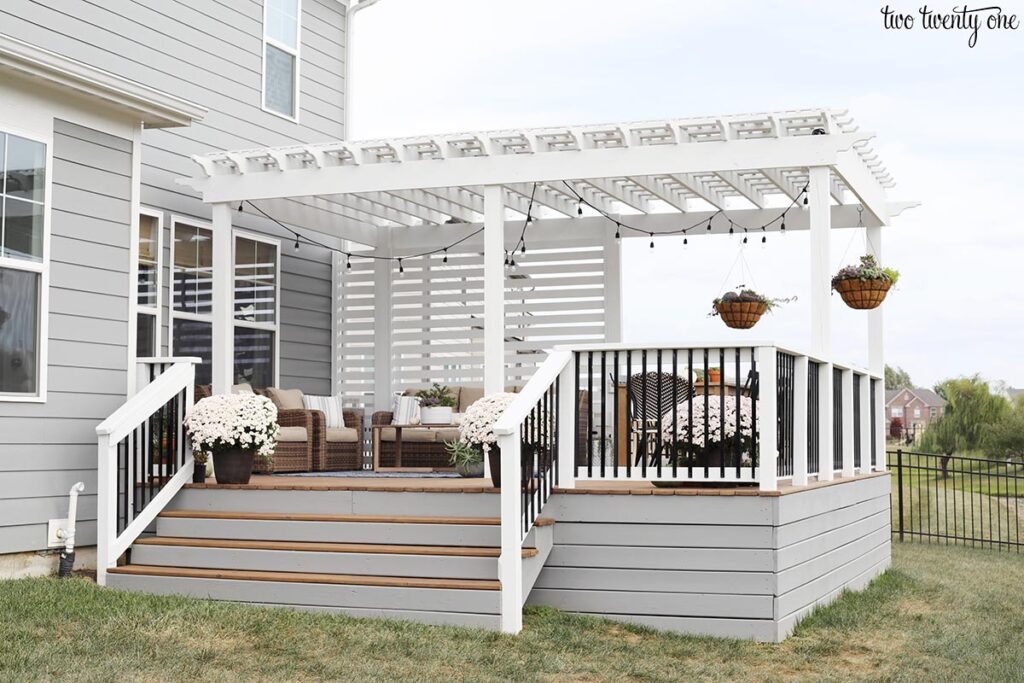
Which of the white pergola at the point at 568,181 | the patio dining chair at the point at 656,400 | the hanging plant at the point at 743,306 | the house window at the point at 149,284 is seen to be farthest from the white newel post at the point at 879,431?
the house window at the point at 149,284

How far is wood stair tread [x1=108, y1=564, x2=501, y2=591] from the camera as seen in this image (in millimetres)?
6633

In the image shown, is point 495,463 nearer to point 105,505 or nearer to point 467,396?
point 105,505

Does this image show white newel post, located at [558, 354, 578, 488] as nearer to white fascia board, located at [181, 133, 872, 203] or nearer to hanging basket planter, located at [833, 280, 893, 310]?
white fascia board, located at [181, 133, 872, 203]

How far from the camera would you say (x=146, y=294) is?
9992mm

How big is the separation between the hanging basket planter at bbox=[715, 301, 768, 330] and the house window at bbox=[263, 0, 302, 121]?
4.92 metres

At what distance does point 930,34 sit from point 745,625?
16.7 meters

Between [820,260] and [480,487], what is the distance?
9.30 feet

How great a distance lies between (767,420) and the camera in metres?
6.95

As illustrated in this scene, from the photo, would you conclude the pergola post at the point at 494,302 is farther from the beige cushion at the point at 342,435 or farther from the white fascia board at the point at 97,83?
the beige cushion at the point at 342,435

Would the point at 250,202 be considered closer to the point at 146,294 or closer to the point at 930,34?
the point at 146,294

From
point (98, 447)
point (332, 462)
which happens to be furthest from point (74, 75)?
point (332, 462)

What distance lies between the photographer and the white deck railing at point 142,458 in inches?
294

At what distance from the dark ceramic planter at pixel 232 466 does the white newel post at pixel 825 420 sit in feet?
12.7

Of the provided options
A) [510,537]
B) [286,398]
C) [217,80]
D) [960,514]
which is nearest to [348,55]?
[217,80]
